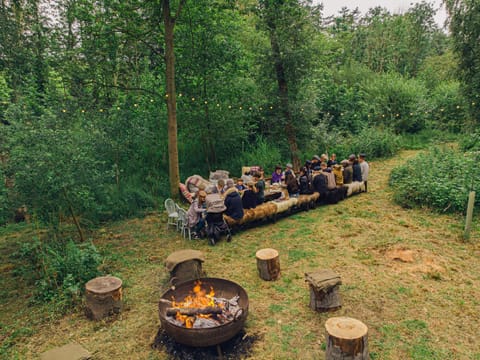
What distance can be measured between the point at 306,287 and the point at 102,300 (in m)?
3.46

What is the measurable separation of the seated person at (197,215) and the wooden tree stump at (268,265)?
2.45 meters

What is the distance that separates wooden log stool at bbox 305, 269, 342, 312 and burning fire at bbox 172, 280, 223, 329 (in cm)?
157

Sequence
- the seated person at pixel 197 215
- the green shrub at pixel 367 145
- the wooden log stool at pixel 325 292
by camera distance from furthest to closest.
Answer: the green shrub at pixel 367 145 < the seated person at pixel 197 215 < the wooden log stool at pixel 325 292

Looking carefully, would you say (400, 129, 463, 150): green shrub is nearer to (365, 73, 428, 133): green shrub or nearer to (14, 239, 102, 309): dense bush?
(365, 73, 428, 133): green shrub

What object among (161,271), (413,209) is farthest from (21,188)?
(413,209)

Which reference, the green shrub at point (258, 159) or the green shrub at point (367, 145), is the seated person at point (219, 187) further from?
the green shrub at point (367, 145)

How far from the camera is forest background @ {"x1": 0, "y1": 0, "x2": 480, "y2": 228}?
7.46 m

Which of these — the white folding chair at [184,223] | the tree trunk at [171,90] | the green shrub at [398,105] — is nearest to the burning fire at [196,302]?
the white folding chair at [184,223]

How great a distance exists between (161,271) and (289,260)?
2695 millimetres

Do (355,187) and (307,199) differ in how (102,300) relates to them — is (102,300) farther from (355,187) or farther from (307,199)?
(355,187)

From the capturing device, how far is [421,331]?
4.69 meters

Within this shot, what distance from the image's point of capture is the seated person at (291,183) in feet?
32.6

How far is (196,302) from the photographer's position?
196 inches

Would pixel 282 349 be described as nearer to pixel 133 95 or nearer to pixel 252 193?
pixel 252 193
